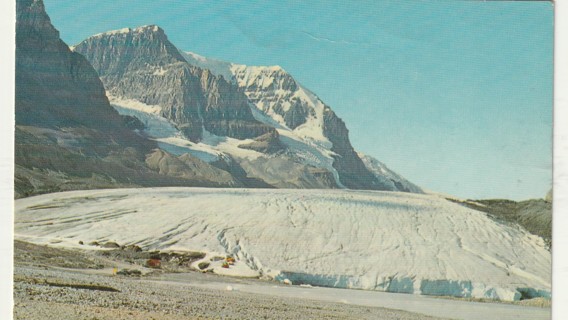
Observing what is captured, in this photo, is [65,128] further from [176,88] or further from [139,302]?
[139,302]

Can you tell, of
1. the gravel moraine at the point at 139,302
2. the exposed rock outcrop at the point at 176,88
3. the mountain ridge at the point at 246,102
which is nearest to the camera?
the gravel moraine at the point at 139,302

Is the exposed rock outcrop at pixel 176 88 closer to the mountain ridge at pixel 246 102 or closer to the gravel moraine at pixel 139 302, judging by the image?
the mountain ridge at pixel 246 102

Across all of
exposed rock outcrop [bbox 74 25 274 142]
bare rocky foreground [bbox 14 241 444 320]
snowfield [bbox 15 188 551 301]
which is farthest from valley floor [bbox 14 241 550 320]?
exposed rock outcrop [bbox 74 25 274 142]

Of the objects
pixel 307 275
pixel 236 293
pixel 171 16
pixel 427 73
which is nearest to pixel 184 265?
pixel 236 293

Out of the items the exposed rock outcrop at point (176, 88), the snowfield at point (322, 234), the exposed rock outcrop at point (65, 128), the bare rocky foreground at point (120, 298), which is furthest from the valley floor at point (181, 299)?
the exposed rock outcrop at point (176, 88)

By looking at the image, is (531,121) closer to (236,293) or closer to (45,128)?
(236,293)
